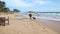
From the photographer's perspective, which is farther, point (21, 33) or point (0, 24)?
point (0, 24)

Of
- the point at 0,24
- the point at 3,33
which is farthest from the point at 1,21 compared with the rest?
the point at 3,33

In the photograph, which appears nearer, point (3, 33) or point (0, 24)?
point (3, 33)

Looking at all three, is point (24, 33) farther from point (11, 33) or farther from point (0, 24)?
point (0, 24)

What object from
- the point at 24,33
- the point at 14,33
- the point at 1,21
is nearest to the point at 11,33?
the point at 14,33

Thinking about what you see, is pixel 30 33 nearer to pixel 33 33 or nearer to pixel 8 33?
pixel 33 33

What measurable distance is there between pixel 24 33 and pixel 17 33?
1.76 feet

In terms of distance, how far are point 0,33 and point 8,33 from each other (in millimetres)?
603

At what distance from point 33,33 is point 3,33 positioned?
230cm

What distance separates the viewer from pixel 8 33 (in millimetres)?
11984

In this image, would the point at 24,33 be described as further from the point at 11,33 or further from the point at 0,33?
the point at 0,33

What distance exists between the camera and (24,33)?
1202 cm

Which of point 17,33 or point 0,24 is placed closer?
point 17,33

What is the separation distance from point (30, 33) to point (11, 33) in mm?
1463

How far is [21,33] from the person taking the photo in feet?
39.2
